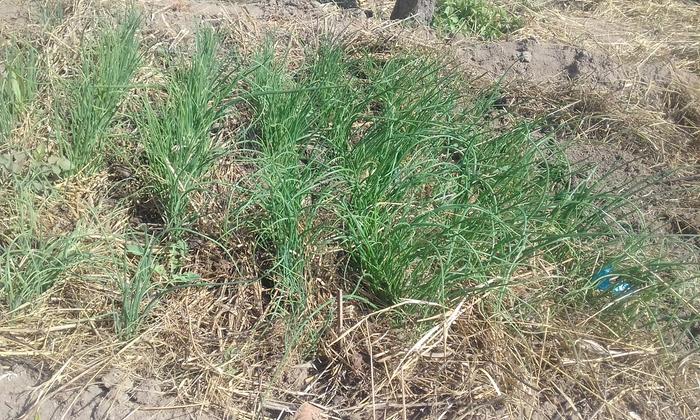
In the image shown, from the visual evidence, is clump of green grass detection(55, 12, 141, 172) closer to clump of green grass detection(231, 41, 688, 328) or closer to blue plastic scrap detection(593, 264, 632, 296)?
clump of green grass detection(231, 41, 688, 328)

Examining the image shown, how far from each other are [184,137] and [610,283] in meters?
1.59

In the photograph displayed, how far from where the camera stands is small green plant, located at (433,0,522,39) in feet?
13.0

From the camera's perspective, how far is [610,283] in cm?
245

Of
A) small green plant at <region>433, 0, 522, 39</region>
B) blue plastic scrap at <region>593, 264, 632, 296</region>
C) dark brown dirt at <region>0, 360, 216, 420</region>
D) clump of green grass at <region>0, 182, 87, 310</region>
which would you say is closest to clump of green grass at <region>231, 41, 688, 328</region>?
blue plastic scrap at <region>593, 264, 632, 296</region>

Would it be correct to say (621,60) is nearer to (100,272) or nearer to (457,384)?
(457,384)

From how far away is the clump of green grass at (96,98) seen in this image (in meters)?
2.63

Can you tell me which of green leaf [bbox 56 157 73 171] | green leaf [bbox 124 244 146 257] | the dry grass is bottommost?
the dry grass

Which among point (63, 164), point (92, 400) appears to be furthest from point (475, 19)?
point (92, 400)

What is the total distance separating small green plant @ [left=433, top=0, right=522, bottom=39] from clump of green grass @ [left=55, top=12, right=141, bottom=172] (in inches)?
69.6

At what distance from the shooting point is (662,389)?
2.26 m

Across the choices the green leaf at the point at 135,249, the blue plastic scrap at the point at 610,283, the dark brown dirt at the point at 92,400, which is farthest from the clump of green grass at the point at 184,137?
the blue plastic scrap at the point at 610,283

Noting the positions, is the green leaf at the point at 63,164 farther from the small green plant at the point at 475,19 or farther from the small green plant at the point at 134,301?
the small green plant at the point at 475,19

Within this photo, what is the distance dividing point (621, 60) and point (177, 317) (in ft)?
8.96

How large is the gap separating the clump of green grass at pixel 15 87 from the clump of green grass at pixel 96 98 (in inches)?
5.1
